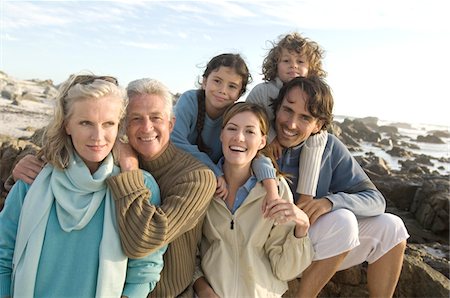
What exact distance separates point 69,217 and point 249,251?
1203 millimetres

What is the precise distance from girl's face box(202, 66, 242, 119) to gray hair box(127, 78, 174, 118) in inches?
36.4

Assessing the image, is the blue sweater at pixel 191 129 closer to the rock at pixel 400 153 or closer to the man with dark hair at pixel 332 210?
the man with dark hair at pixel 332 210

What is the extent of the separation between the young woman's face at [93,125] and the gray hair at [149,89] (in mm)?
245

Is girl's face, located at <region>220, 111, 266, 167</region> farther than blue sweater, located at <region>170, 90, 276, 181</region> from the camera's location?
No

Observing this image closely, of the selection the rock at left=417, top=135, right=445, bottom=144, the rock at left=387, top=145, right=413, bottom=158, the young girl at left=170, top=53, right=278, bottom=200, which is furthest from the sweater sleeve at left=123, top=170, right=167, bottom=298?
the rock at left=417, top=135, right=445, bottom=144

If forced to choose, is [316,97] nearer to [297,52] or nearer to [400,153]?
[297,52]

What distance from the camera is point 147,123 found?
9.31 ft

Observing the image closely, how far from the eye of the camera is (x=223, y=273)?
303cm

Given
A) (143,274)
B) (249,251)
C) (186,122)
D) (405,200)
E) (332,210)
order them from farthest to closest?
(405,200), (186,122), (332,210), (249,251), (143,274)

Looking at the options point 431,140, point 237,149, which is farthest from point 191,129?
point 431,140

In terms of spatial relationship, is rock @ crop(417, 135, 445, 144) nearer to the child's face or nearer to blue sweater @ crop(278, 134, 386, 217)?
the child's face

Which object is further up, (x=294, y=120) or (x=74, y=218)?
(x=294, y=120)

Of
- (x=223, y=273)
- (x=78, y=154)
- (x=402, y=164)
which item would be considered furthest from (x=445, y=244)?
(x=402, y=164)

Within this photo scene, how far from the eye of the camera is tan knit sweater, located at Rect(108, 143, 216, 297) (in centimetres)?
258
